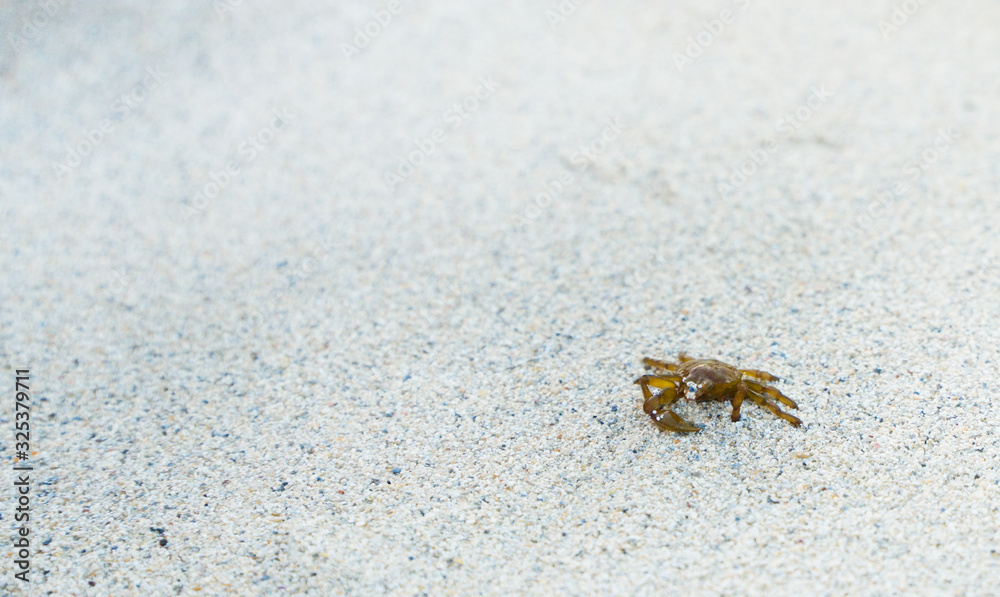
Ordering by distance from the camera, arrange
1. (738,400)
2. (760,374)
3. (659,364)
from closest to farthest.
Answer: (738,400)
(760,374)
(659,364)

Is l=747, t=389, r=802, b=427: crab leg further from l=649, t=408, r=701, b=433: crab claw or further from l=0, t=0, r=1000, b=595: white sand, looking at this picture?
l=649, t=408, r=701, b=433: crab claw

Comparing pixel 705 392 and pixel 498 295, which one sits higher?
pixel 705 392

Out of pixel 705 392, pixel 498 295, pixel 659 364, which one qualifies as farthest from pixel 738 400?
pixel 498 295

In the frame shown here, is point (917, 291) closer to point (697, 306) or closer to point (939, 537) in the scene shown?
point (697, 306)

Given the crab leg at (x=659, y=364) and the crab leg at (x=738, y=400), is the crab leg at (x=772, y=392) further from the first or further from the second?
the crab leg at (x=659, y=364)

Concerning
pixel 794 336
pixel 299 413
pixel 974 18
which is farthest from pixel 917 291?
pixel 974 18

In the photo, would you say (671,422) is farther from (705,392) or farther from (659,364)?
(659,364)

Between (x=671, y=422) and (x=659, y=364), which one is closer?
(x=671, y=422)
